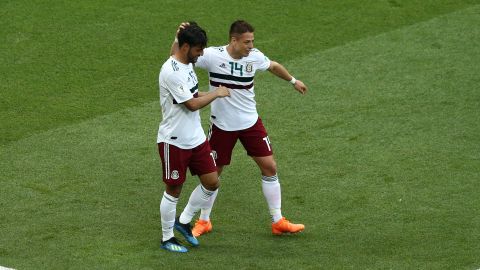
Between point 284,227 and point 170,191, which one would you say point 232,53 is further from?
point 284,227

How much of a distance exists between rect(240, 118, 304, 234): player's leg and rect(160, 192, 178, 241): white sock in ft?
3.23

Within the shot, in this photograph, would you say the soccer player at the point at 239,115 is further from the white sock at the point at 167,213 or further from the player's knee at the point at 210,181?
the white sock at the point at 167,213

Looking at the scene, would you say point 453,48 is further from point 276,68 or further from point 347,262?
point 347,262

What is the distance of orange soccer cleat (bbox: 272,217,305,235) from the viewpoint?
9.38 m

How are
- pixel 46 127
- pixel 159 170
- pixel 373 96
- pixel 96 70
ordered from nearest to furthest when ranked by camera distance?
pixel 159 170, pixel 46 127, pixel 373 96, pixel 96 70

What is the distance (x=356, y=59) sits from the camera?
14070mm

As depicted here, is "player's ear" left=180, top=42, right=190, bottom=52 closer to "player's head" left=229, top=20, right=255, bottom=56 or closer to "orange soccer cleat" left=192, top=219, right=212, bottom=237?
"player's head" left=229, top=20, right=255, bottom=56

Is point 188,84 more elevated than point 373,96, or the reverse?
point 188,84

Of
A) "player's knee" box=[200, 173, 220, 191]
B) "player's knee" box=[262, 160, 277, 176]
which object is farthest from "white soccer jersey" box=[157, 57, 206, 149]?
"player's knee" box=[262, 160, 277, 176]

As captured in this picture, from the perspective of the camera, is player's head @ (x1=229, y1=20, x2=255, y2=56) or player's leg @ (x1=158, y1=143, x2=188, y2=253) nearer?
player's leg @ (x1=158, y1=143, x2=188, y2=253)

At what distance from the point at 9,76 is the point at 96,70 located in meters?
1.19

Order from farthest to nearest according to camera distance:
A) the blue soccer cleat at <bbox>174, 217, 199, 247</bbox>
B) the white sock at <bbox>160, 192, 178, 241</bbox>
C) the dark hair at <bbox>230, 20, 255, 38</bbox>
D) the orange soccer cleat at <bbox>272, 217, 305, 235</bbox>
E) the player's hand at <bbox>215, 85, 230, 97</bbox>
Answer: the orange soccer cleat at <bbox>272, 217, 305, 235</bbox> → the blue soccer cleat at <bbox>174, 217, 199, 247</bbox> → the dark hair at <bbox>230, 20, 255, 38</bbox> → the white sock at <bbox>160, 192, 178, 241</bbox> → the player's hand at <bbox>215, 85, 230, 97</bbox>

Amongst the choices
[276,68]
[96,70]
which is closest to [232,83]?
[276,68]

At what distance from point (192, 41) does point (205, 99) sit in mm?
510
